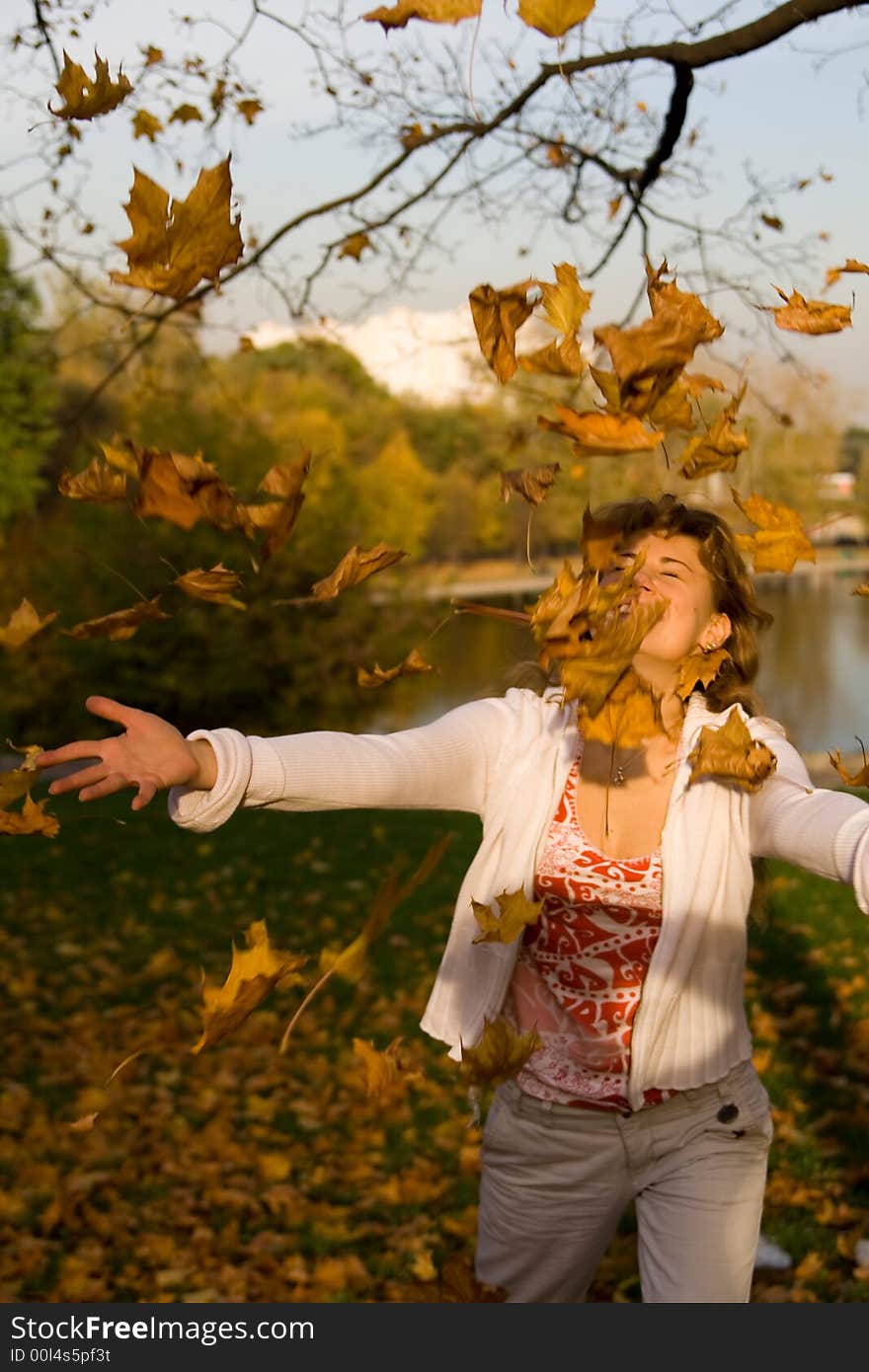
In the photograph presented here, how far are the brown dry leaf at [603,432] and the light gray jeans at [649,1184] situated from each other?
1.27 m

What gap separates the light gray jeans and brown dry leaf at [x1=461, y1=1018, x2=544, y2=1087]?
0.26 metres

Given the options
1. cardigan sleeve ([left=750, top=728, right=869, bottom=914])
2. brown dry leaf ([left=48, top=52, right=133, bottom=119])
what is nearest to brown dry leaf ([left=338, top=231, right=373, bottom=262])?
brown dry leaf ([left=48, top=52, right=133, bottom=119])

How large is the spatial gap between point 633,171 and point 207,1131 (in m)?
5.01

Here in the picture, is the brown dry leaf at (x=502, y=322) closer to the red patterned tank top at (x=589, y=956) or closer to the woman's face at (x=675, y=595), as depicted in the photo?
the woman's face at (x=675, y=595)

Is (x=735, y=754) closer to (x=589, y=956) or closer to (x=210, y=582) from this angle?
(x=589, y=956)

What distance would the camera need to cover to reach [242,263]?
641 cm

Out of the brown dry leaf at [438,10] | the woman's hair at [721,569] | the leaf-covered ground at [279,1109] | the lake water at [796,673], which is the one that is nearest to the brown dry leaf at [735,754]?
the woman's hair at [721,569]

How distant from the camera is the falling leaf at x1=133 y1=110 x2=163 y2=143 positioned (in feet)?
19.9

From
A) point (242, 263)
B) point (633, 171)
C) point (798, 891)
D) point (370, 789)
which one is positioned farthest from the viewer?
point (798, 891)

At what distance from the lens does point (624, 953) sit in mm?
2494

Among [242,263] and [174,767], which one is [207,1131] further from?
[242,263]

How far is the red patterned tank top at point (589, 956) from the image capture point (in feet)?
8.08

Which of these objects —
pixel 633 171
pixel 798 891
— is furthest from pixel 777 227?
pixel 798 891

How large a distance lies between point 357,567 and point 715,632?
0.85 m
